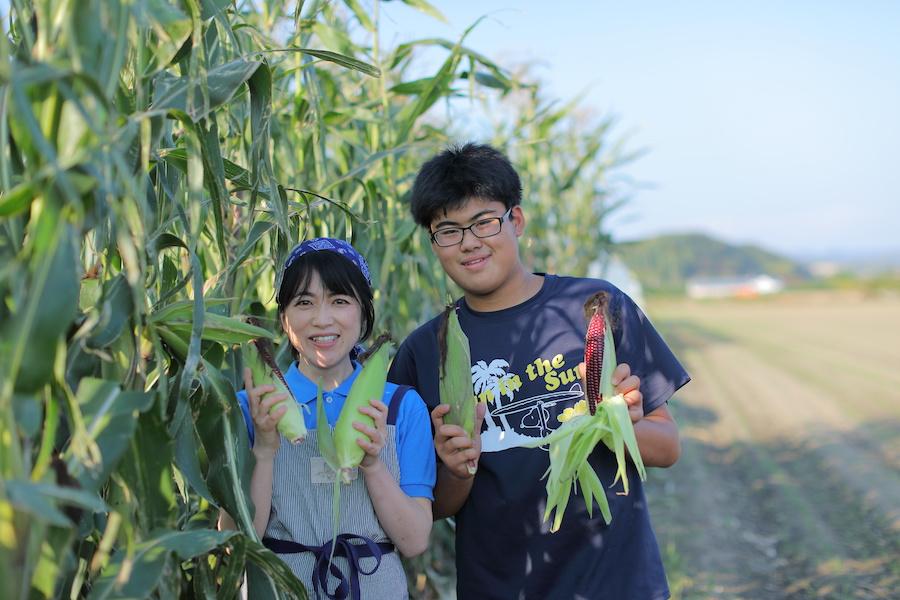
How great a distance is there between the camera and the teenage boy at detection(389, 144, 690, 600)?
6.37 feet

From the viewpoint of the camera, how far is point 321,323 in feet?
5.70

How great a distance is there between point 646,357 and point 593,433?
0.34 metres

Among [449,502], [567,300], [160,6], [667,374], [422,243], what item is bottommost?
[449,502]

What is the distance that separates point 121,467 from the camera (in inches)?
51.1

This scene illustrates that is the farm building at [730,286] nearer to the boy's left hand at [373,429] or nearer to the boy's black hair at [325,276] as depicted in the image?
the boy's black hair at [325,276]

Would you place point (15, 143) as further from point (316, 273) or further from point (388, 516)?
point (388, 516)

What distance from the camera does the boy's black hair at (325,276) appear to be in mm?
1770

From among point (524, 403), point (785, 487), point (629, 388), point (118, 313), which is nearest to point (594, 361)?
point (629, 388)

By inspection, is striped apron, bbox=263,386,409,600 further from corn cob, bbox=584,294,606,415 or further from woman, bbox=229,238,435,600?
corn cob, bbox=584,294,606,415

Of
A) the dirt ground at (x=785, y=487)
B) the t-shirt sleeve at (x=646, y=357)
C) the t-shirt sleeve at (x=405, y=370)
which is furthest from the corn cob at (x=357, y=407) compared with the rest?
the dirt ground at (x=785, y=487)

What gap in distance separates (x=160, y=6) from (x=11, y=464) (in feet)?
2.02

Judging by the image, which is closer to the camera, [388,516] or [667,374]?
[388,516]

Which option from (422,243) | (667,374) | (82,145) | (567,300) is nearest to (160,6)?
(82,145)

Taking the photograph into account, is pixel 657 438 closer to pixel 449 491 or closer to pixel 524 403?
pixel 524 403
